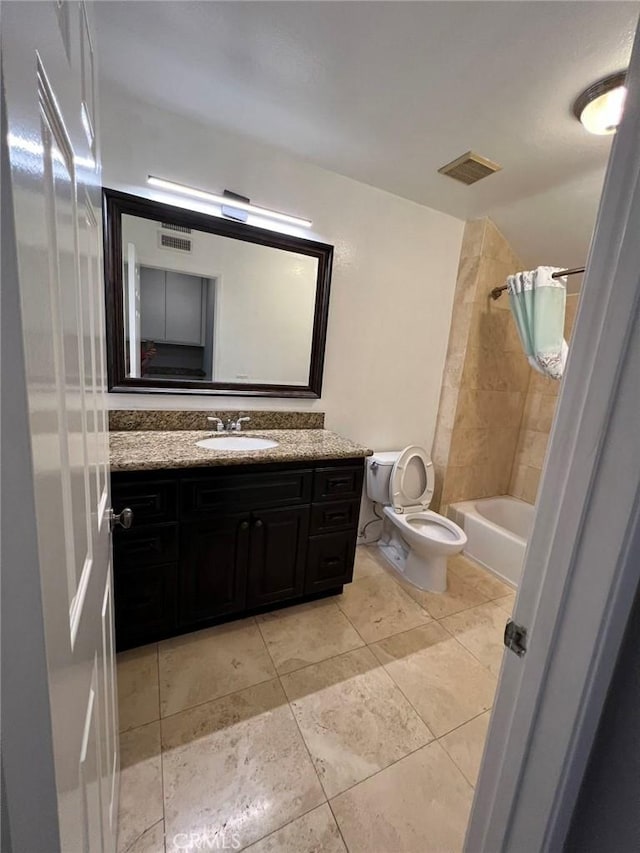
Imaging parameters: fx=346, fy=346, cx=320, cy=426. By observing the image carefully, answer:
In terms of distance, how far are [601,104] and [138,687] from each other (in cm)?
293

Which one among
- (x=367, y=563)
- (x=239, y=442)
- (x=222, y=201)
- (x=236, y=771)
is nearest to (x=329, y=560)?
(x=367, y=563)

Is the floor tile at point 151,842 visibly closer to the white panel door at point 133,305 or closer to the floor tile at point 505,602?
the white panel door at point 133,305

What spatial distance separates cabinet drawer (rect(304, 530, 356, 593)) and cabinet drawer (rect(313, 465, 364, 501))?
8.7 inches

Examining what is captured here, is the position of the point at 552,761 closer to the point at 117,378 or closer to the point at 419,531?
the point at 419,531

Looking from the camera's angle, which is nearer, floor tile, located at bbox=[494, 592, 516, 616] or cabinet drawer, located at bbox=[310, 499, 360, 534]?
cabinet drawer, located at bbox=[310, 499, 360, 534]

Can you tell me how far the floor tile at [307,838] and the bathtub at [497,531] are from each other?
1.63m

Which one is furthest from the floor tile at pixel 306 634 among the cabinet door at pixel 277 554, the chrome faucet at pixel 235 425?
the chrome faucet at pixel 235 425

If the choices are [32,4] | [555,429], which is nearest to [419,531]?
[555,429]

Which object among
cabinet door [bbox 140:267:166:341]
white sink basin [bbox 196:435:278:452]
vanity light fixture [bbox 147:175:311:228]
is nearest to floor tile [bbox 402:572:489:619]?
white sink basin [bbox 196:435:278:452]

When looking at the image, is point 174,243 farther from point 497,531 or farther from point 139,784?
point 497,531

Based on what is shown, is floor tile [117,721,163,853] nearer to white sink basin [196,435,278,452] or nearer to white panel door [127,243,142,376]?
white sink basin [196,435,278,452]

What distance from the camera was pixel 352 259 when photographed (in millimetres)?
2137

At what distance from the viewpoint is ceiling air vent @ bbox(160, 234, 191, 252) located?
1.69 m

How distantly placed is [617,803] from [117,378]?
1.98 metres
